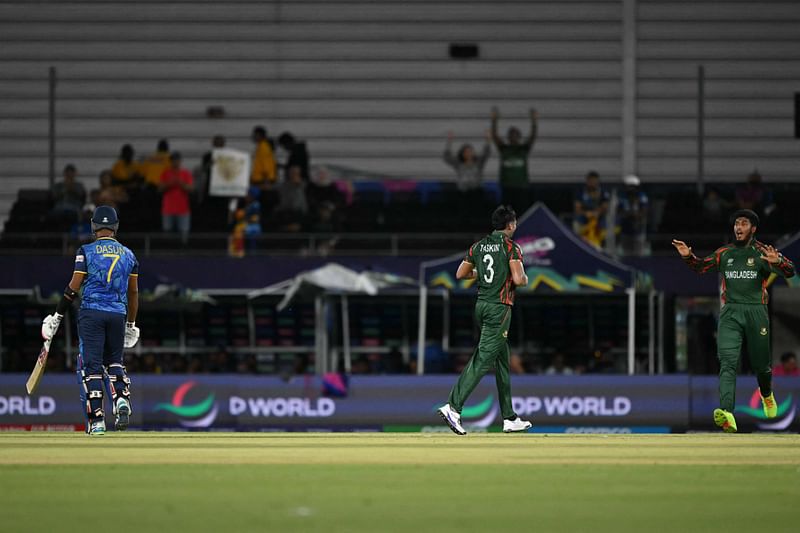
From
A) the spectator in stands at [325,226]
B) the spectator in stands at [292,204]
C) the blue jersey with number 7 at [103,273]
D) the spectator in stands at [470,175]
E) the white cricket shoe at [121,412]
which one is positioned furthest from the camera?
the spectator in stands at [470,175]

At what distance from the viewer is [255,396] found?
77.9 ft

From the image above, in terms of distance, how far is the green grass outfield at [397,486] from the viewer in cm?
747

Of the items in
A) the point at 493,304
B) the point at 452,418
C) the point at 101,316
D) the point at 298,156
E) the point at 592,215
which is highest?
the point at 298,156

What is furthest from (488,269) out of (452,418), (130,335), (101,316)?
(101,316)

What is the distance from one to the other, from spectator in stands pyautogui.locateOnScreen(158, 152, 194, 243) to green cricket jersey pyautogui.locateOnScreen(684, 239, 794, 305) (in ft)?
47.4

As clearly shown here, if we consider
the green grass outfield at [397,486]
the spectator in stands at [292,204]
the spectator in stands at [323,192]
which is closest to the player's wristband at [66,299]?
the green grass outfield at [397,486]

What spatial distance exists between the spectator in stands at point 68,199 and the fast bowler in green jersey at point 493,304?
602 inches

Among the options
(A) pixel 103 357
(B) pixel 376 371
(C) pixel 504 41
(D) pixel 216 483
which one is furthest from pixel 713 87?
(D) pixel 216 483

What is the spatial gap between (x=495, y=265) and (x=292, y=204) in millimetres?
14183

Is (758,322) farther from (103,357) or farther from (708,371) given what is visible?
(708,371)

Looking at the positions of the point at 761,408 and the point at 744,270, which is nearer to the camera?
the point at 744,270

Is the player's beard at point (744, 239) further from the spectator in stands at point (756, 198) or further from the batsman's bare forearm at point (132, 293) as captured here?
the spectator in stands at point (756, 198)

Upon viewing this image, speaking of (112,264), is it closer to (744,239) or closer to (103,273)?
(103,273)

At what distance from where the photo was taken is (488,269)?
46.8 ft
